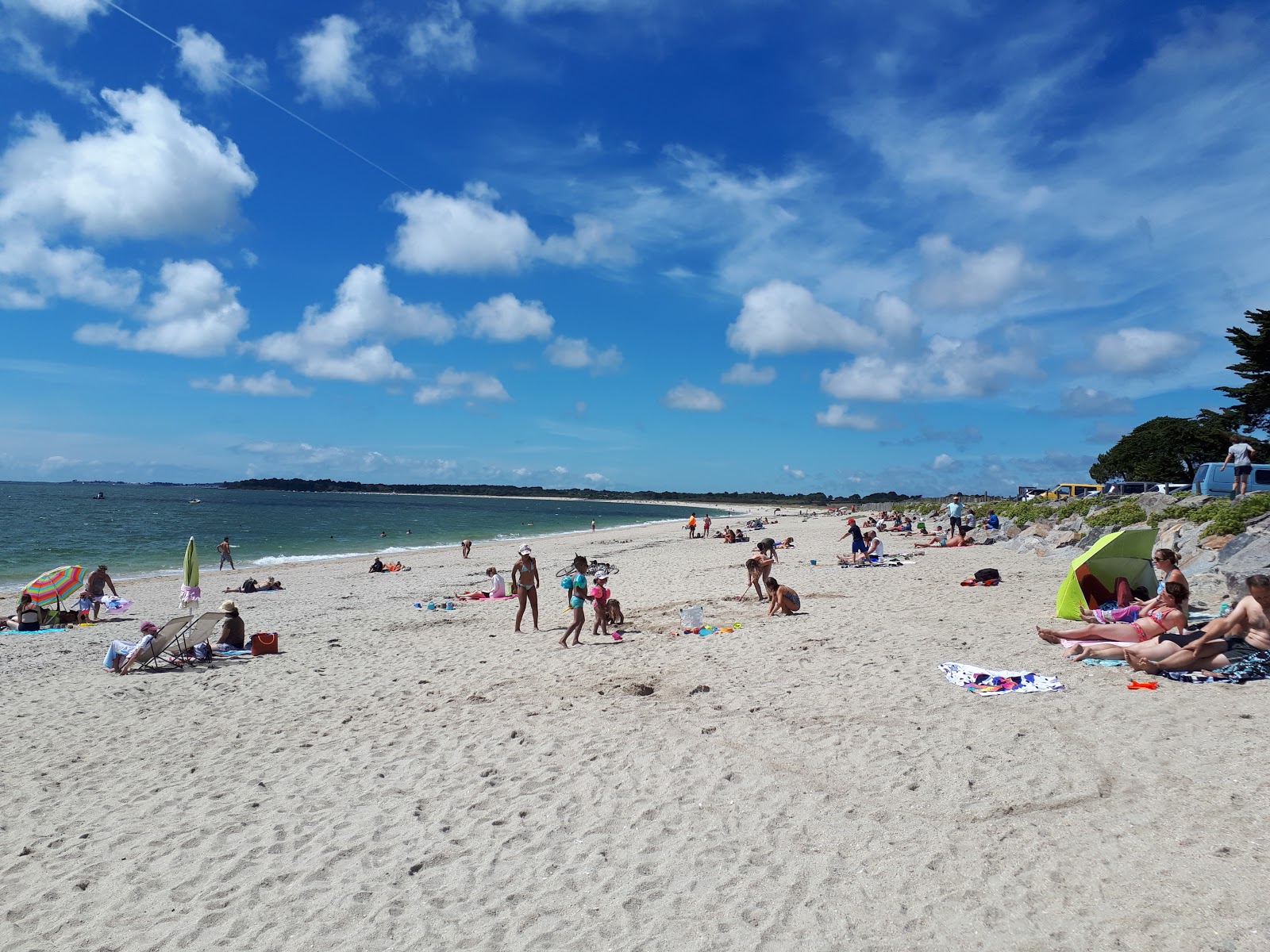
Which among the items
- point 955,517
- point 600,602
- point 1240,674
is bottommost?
point 1240,674

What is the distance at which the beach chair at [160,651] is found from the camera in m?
9.61

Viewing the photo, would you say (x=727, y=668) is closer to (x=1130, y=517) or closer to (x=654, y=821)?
(x=654, y=821)

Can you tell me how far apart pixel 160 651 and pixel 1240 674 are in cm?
1245

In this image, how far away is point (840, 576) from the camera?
55.2 feet

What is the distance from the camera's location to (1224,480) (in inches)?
837

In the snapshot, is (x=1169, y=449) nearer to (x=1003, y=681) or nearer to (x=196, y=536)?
(x=1003, y=681)

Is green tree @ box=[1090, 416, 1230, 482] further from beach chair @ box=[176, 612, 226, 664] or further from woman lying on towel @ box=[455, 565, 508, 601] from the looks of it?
beach chair @ box=[176, 612, 226, 664]

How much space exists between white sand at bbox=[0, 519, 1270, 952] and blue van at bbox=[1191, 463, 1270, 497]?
16911 millimetres

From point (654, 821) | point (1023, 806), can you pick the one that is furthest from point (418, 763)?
point (1023, 806)

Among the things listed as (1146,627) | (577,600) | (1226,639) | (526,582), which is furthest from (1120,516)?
(526,582)

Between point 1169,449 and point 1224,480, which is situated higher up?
point 1169,449

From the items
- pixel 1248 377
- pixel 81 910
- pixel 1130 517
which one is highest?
pixel 1248 377

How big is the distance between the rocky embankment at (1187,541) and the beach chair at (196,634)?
45.1 feet

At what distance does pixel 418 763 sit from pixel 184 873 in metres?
1.84
